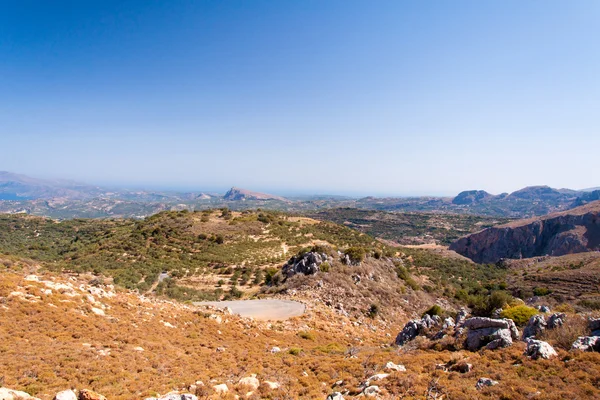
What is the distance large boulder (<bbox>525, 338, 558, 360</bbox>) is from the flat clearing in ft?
53.8

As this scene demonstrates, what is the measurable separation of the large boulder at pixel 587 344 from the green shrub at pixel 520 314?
743 cm

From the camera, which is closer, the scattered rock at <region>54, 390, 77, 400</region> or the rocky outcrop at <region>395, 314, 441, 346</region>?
the scattered rock at <region>54, 390, 77, 400</region>

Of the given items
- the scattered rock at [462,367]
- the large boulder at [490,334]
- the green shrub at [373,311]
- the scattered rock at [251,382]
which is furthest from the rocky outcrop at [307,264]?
the scattered rock at [462,367]

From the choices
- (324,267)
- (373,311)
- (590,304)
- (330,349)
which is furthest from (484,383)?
(590,304)

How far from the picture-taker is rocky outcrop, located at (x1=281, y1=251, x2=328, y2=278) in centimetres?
3228

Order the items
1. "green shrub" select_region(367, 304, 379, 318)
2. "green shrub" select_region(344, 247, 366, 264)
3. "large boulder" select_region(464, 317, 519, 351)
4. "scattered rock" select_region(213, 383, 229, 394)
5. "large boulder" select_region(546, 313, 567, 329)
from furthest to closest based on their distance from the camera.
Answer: "green shrub" select_region(344, 247, 366, 264)
"green shrub" select_region(367, 304, 379, 318)
"large boulder" select_region(546, 313, 567, 329)
"large boulder" select_region(464, 317, 519, 351)
"scattered rock" select_region(213, 383, 229, 394)

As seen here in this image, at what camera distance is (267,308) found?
2491 centimetres

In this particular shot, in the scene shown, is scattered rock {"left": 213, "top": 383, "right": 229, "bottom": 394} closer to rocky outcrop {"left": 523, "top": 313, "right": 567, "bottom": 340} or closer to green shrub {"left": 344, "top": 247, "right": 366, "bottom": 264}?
rocky outcrop {"left": 523, "top": 313, "right": 567, "bottom": 340}

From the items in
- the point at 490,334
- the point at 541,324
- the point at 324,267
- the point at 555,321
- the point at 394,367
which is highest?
the point at 555,321

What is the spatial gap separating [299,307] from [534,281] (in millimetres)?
43621

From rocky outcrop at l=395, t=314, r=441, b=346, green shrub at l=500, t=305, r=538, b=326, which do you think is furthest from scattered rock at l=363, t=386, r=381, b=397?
green shrub at l=500, t=305, r=538, b=326

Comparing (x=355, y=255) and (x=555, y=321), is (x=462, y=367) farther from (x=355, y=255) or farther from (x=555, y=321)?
(x=355, y=255)

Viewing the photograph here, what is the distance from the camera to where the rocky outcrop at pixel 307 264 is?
3228cm

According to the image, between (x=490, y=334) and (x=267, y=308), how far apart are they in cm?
1746
